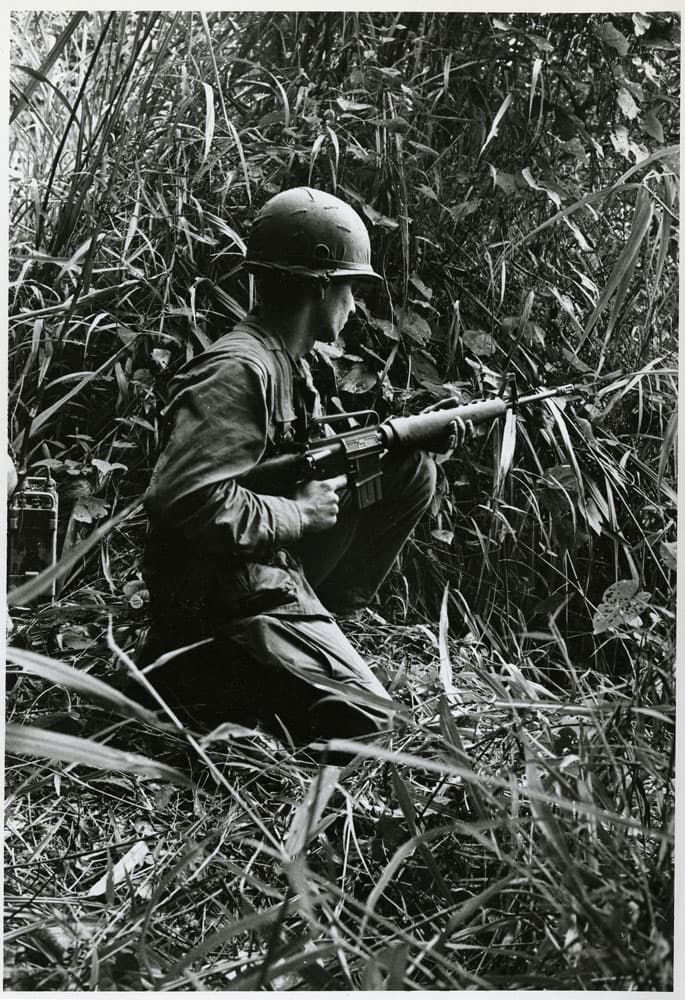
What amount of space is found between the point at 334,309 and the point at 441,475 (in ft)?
1.06

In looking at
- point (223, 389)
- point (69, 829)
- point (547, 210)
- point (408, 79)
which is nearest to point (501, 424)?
point (547, 210)

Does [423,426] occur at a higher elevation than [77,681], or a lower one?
higher

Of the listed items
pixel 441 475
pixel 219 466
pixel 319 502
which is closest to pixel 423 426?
pixel 441 475

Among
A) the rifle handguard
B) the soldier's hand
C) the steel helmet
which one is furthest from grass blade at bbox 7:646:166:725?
the steel helmet

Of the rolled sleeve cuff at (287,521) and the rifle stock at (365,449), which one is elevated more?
the rifle stock at (365,449)

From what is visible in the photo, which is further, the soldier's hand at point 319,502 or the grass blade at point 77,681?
the soldier's hand at point 319,502

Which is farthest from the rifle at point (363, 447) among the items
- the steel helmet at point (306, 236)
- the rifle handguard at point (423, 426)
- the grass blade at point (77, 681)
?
the grass blade at point (77, 681)

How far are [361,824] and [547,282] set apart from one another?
36.5 inches

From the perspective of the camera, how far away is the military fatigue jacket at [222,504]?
1423 mm

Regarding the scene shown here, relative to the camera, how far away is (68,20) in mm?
1497

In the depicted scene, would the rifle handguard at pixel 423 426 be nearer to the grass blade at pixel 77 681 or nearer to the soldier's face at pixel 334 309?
the soldier's face at pixel 334 309

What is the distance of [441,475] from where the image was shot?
1566 mm

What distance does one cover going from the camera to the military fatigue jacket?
1.42 m

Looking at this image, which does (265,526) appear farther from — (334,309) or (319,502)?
(334,309)
